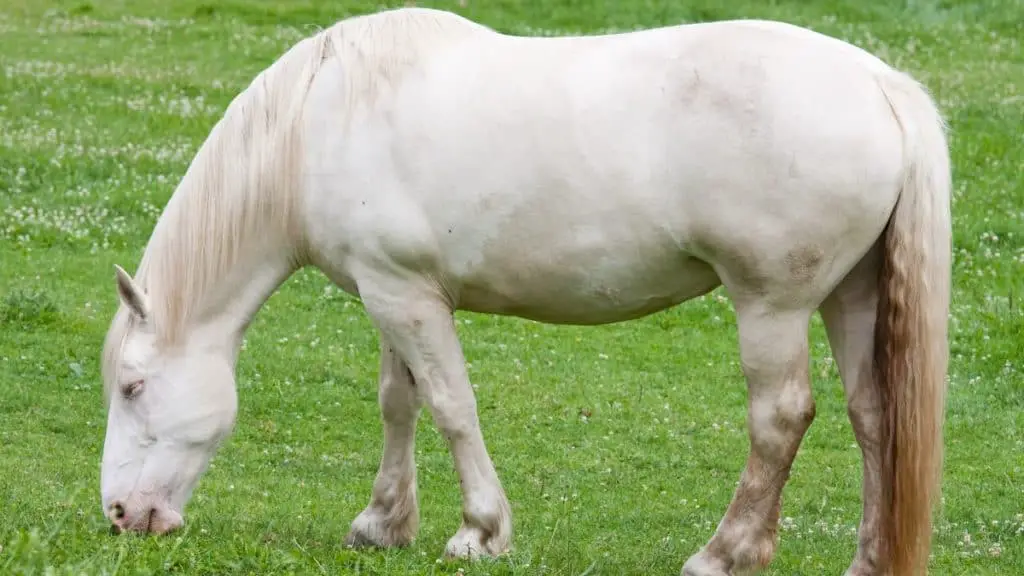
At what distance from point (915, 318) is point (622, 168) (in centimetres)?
120

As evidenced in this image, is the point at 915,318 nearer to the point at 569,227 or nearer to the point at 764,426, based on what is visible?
the point at 764,426

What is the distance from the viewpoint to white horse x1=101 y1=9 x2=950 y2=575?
5.59 meters

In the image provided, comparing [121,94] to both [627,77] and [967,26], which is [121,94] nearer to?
[967,26]

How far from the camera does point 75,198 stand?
13.8 meters

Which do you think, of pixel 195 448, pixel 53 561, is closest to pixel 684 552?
pixel 195 448

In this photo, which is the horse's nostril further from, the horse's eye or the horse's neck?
the horse's neck

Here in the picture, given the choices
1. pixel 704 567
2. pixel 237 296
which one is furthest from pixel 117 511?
pixel 704 567

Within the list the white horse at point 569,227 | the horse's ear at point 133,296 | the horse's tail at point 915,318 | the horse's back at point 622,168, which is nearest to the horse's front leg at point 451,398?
the white horse at point 569,227

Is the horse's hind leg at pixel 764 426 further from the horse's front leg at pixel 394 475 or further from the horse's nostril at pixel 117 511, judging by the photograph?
the horse's nostril at pixel 117 511

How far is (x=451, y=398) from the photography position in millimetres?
6195

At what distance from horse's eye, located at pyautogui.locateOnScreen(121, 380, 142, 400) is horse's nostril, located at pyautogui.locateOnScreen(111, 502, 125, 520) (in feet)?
1.45

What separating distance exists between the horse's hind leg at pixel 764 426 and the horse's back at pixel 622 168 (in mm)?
192

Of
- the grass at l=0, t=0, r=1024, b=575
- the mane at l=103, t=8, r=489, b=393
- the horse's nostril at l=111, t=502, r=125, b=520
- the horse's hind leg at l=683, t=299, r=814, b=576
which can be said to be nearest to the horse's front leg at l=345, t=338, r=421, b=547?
the grass at l=0, t=0, r=1024, b=575

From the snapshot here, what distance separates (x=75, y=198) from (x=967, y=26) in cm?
1232
